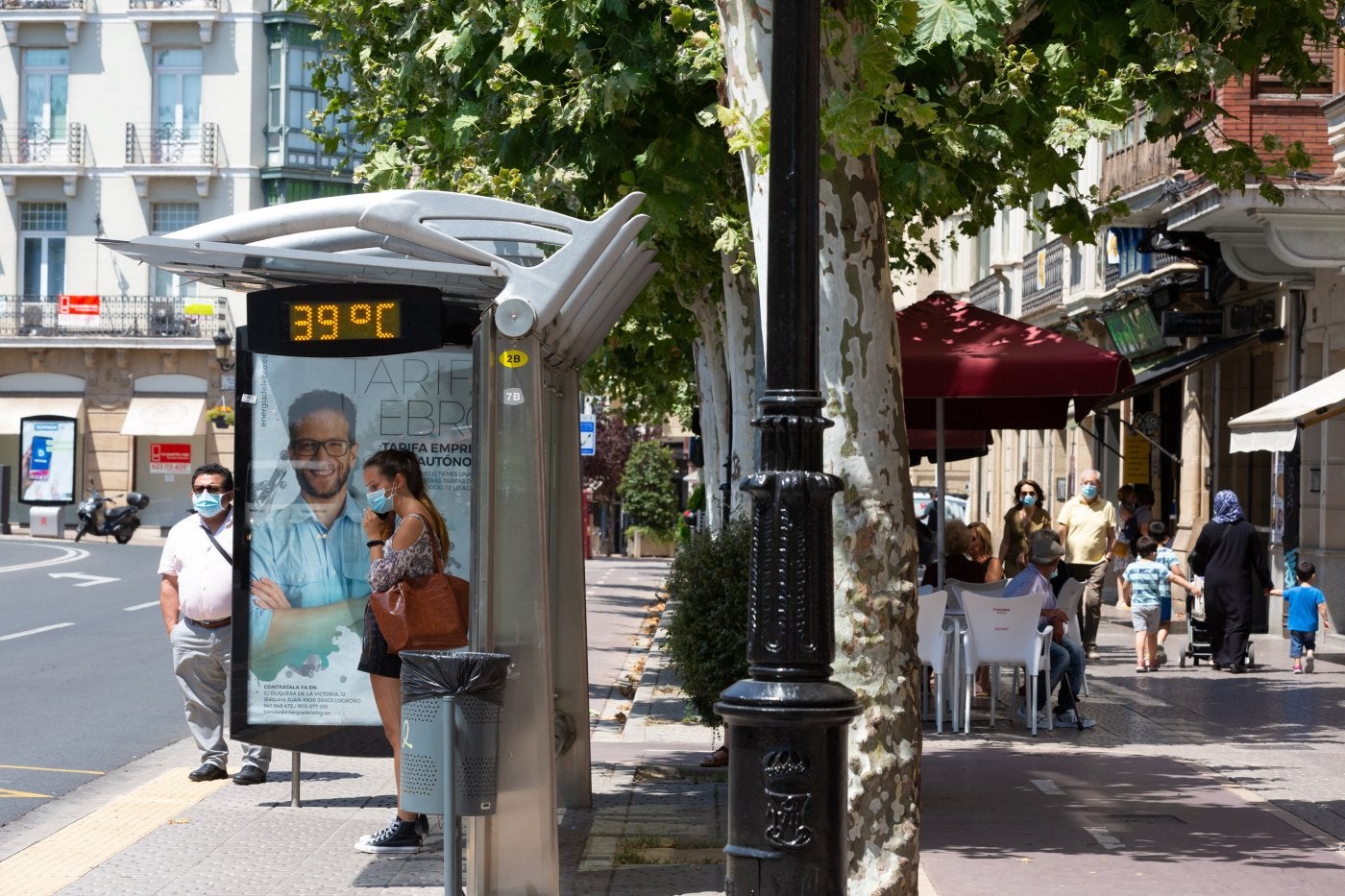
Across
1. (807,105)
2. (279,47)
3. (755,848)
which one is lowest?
(755,848)

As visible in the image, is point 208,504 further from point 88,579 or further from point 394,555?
point 88,579

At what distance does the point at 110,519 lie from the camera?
4391 cm

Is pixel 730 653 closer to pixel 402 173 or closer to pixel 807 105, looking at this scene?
pixel 807 105

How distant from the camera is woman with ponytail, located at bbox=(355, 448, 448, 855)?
797 cm

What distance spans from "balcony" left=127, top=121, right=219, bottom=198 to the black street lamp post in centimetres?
5019

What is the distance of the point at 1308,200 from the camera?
19.9 metres

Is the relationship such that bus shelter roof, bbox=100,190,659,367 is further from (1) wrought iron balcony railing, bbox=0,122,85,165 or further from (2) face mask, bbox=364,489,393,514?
(1) wrought iron balcony railing, bbox=0,122,85,165

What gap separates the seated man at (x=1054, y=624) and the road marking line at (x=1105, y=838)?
150 inches

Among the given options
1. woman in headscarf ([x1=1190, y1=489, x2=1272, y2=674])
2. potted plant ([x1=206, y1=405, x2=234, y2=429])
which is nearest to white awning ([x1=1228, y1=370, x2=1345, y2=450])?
woman in headscarf ([x1=1190, y1=489, x2=1272, y2=674])

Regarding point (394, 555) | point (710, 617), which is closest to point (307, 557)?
point (394, 555)

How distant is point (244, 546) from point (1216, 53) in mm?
5704

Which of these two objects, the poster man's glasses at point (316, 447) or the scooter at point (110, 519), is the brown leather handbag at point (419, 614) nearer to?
the poster man's glasses at point (316, 447)

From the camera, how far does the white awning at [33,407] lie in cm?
5275

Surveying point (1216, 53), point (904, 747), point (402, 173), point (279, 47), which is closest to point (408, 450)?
point (904, 747)
